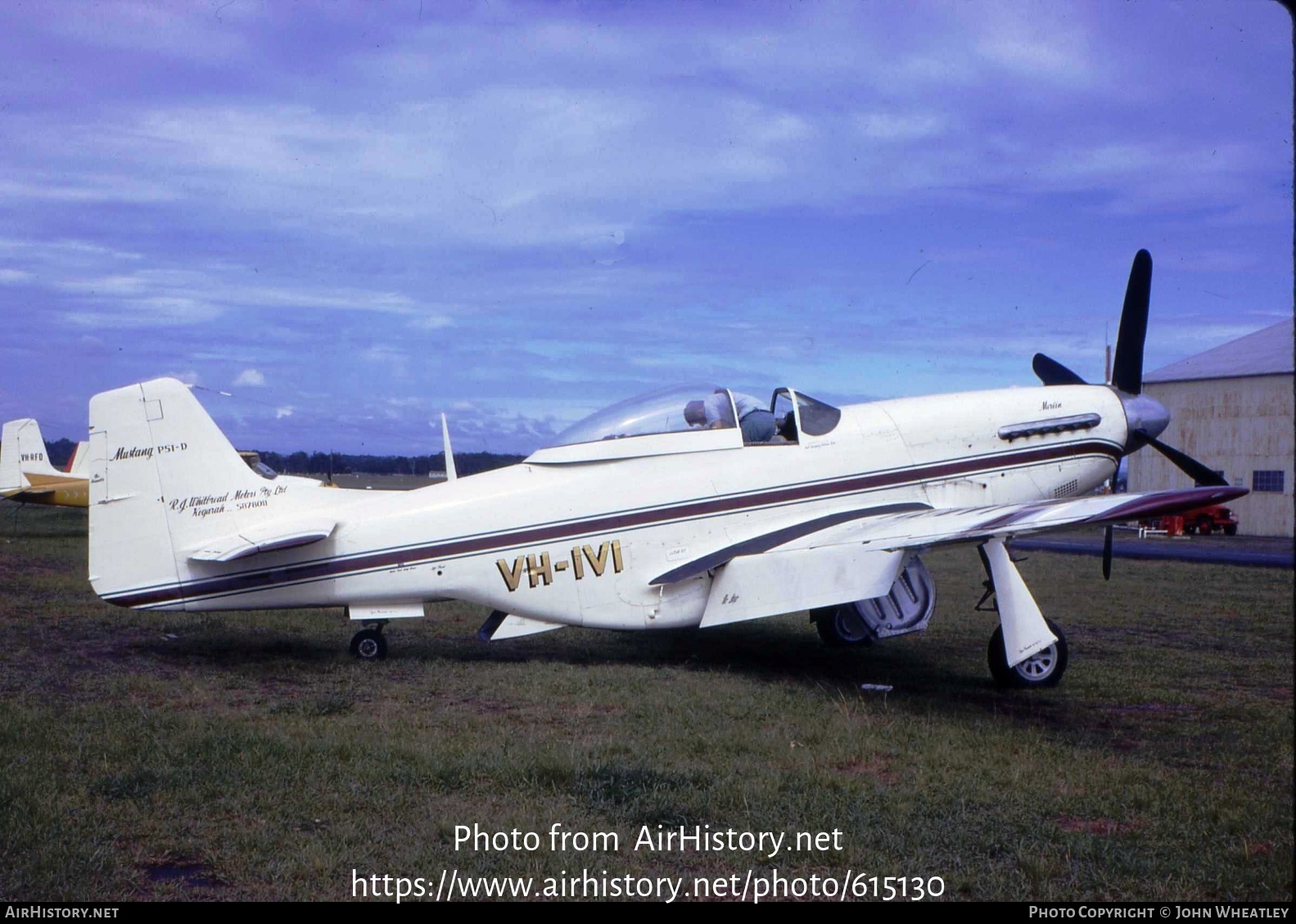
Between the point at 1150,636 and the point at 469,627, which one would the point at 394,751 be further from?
the point at 1150,636

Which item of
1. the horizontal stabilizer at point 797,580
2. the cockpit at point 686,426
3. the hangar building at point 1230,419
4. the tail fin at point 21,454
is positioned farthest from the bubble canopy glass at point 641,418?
the tail fin at point 21,454

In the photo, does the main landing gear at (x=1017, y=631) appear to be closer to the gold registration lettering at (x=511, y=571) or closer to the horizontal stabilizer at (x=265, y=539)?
the gold registration lettering at (x=511, y=571)

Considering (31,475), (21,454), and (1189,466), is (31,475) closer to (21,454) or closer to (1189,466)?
(21,454)

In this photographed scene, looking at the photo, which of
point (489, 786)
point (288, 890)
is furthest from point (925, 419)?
point (288, 890)

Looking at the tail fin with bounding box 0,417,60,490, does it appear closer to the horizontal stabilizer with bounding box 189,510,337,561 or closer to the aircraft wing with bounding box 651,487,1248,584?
the horizontal stabilizer with bounding box 189,510,337,561

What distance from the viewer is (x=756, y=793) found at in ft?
14.7

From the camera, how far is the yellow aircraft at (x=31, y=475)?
2395 cm

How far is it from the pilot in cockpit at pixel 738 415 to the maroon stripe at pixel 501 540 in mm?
570

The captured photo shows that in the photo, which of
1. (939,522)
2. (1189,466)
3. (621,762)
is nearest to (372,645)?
(621,762)

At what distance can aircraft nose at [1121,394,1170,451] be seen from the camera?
369 inches

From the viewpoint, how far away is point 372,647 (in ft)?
27.0

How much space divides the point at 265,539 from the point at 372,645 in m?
1.31

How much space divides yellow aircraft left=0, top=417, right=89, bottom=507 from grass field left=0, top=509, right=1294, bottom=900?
17395 mm

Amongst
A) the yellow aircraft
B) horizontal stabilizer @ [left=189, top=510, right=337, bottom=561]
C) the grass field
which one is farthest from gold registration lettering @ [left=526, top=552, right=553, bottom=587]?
the yellow aircraft
